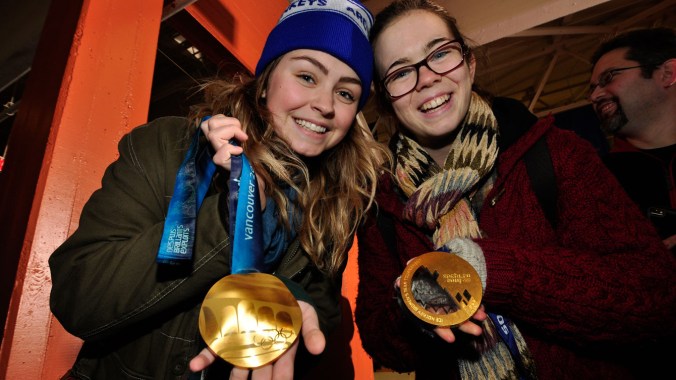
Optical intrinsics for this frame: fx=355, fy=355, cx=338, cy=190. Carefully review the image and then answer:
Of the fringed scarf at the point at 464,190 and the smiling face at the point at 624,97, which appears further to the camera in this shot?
the smiling face at the point at 624,97

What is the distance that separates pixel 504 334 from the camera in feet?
3.98

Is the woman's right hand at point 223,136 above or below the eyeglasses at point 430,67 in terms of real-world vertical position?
below

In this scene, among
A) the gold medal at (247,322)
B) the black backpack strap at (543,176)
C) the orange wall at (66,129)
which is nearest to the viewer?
the gold medal at (247,322)

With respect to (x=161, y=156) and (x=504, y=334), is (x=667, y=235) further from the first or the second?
(x=161, y=156)

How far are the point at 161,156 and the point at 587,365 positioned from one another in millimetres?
1608

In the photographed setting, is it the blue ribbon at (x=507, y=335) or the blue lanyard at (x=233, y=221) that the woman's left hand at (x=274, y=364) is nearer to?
the blue lanyard at (x=233, y=221)

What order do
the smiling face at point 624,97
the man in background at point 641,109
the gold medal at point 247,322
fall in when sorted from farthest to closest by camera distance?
the smiling face at point 624,97, the man in background at point 641,109, the gold medal at point 247,322

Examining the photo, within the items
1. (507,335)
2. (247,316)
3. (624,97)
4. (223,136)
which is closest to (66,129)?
(223,136)

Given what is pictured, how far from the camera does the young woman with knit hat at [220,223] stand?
0.94 m

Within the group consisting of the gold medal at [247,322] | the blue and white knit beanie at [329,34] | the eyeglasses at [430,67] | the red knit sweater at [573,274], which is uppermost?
the blue and white knit beanie at [329,34]

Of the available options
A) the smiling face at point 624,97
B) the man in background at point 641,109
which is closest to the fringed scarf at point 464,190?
the man in background at point 641,109

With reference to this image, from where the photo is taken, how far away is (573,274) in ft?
3.68

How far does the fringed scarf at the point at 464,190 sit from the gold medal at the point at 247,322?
2.55ft

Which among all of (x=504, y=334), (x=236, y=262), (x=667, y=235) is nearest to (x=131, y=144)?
(x=236, y=262)
